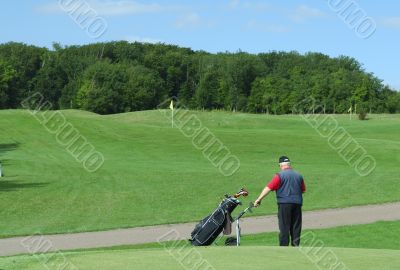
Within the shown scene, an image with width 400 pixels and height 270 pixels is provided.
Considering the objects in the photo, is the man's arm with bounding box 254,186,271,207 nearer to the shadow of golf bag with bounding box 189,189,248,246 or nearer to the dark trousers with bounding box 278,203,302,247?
the dark trousers with bounding box 278,203,302,247

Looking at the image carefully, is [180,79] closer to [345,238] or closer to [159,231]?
[159,231]

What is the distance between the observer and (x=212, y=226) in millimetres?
12773

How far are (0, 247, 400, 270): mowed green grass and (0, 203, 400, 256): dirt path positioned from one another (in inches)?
264

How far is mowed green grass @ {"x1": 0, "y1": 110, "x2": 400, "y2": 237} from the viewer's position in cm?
2138

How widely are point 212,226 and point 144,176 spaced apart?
700 inches

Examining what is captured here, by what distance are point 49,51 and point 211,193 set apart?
114m

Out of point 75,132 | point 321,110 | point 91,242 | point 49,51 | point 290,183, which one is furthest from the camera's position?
point 49,51

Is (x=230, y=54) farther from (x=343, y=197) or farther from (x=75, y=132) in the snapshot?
(x=343, y=197)

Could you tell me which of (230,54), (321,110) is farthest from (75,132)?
(230,54)

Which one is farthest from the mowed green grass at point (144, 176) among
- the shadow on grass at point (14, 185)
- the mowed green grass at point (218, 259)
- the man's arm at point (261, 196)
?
the mowed green grass at point (218, 259)

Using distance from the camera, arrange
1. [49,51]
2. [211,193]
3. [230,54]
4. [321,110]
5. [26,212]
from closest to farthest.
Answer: [26,212] → [211,193] → [321,110] → [49,51] → [230,54]

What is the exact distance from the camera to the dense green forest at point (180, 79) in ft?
381

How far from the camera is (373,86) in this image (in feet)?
389

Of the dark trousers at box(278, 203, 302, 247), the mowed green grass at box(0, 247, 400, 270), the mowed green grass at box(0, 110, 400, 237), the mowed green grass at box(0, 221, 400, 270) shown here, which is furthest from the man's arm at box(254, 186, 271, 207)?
the mowed green grass at box(0, 110, 400, 237)
